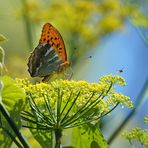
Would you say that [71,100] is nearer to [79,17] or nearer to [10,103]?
[10,103]

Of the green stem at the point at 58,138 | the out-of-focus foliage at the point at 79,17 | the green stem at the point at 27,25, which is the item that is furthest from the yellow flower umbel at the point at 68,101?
the out-of-focus foliage at the point at 79,17

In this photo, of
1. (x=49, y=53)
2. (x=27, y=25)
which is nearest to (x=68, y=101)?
(x=49, y=53)

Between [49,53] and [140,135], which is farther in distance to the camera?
[49,53]

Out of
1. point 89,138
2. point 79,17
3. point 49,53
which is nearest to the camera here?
point 89,138

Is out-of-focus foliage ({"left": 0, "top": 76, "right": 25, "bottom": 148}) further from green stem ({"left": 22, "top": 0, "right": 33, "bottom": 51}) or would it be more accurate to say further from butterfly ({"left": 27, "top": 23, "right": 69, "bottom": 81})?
green stem ({"left": 22, "top": 0, "right": 33, "bottom": 51})

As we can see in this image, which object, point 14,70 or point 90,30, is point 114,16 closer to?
point 90,30

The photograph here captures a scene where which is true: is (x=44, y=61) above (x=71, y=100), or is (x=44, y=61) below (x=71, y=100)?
above

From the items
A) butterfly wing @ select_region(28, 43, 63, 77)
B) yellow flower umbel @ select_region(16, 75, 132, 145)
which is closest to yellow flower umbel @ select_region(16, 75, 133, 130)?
yellow flower umbel @ select_region(16, 75, 132, 145)
